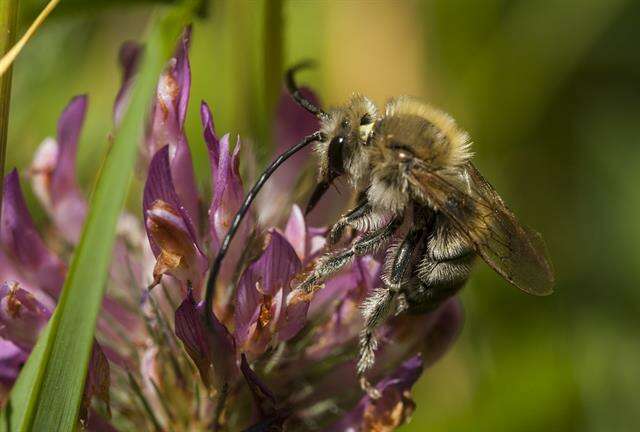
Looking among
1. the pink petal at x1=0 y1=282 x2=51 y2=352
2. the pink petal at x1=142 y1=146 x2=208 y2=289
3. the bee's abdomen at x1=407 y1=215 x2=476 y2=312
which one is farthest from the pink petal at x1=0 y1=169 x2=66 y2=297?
the bee's abdomen at x1=407 y1=215 x2=476 y2=312

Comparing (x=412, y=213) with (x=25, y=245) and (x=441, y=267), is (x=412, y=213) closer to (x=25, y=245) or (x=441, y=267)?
(x=441, y=267)

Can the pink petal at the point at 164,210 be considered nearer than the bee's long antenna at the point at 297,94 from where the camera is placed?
Yes

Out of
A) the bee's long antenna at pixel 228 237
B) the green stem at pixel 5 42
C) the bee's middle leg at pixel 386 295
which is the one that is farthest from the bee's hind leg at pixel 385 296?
the green stem at pixel 5 42

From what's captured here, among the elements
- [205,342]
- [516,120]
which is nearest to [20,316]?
[205,342]

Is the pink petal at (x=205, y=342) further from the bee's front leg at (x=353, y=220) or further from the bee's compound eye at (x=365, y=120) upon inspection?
the bee's compound eye at (x=365, y=120)

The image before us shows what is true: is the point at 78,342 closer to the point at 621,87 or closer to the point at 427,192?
the point at 427,192

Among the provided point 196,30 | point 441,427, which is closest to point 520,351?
point 441,427

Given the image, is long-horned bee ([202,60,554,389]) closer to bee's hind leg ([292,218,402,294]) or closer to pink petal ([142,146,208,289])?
bee's hind leg ([292,218,402,294])
